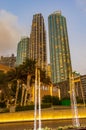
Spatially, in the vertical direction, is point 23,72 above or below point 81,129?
above

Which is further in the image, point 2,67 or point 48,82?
point 2,67

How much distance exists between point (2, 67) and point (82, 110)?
72847mm

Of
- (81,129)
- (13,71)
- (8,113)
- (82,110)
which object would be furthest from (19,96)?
(81,129)

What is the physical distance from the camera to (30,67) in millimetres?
79312

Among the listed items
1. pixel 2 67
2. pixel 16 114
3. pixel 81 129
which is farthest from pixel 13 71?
pixel 81 129

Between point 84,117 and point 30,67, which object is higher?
point 30,67

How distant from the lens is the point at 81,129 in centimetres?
1845

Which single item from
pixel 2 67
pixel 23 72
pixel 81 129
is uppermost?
pixel 2 67

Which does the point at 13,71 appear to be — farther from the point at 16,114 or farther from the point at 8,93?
the point at 16,114

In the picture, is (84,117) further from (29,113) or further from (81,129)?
(81,129)

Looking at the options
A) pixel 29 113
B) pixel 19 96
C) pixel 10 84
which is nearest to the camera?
pixel 29 113

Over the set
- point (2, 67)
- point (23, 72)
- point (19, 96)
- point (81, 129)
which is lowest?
point (81, 129)

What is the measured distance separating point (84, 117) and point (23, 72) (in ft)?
87.7

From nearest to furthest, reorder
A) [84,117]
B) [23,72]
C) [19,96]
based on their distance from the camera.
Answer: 1. [84,117]
2. [23,72]
3. [19,96]
